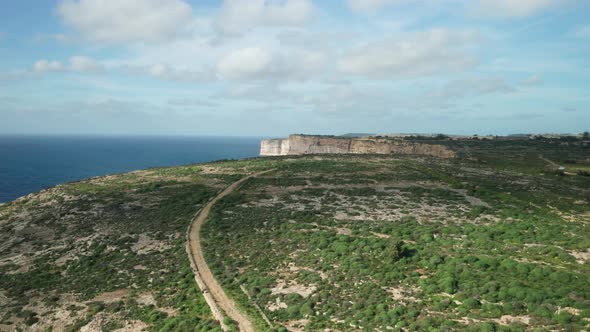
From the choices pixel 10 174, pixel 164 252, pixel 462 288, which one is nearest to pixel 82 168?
pixel 10 174

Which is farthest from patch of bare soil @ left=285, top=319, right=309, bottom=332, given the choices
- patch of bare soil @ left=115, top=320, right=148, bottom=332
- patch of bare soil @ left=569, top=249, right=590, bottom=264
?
patch of bare soil @ left=569, top=249, right=590, bottom=264

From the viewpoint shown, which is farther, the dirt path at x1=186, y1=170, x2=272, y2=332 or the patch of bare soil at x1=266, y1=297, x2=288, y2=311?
the patch of bare soil at x1=266, y1=297, x2=288, y2=311

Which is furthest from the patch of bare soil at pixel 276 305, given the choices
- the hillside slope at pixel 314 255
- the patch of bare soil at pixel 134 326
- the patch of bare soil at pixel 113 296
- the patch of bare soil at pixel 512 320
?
the patch of bare soil at pixel 512 320

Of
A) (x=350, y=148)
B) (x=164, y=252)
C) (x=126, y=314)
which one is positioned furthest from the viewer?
(x=350, y=148)

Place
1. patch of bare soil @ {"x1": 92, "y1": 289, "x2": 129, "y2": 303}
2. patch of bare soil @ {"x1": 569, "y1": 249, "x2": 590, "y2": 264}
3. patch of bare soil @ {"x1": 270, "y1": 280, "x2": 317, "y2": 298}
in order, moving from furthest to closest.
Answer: patch of bare soil @ {"x1": 92, "y1": 289, "x2": 129, "y2": 303}
patch of bare soil @ {"x1": 569, "y1": 249, "x2": 590, "y2": 264}
patch of bare soil @ {"x1": 270, "y1": 280, "x2": 317, "y2": 298}

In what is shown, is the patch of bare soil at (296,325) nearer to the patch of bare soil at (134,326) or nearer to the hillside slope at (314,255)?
the hillside slope at (314,255)

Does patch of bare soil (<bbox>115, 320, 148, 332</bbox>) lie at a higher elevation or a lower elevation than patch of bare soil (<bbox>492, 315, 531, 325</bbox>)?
lower

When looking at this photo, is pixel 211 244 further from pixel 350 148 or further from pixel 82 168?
pixel 82 168

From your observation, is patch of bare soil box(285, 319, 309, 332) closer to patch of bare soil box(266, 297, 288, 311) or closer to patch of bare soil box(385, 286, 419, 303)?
patch of bare soil box(266, 297, 288, 311)

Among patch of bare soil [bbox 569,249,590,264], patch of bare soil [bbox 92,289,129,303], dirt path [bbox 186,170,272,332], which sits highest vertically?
patch of bare soil [bbox 569,249,590,264]
